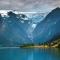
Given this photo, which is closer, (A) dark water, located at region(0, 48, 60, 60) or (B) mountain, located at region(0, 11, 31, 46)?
(B) mountain, located at region(0, 11, 31, 46)

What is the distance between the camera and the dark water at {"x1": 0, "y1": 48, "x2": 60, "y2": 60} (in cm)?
1723

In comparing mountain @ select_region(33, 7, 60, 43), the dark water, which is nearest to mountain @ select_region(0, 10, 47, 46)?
mountain @ select_region(33, 7, 60, 43)

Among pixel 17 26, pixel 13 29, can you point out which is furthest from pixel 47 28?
pixel 13 29

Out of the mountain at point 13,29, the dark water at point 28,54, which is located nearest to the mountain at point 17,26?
the mountain at point 13,29

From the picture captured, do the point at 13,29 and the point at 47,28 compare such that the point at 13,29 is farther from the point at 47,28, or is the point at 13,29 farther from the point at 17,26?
the point at 47,28

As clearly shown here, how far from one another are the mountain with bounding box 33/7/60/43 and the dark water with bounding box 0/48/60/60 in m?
0.63

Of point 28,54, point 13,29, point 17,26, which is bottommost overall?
point 28,54

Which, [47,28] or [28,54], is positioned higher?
[47,28]

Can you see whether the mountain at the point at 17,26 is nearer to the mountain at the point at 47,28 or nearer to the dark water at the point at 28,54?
the mountain at the point at 47,28

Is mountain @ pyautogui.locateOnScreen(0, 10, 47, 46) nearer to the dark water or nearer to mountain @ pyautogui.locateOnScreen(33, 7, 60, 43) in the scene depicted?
mountain @ pyautogui.locateOnScreen(33, 7, 60, 43)

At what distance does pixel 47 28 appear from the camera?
56.7 feet

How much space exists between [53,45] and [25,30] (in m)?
1.63

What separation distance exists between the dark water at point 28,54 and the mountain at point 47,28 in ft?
2.06

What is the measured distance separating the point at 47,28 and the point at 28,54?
153cm
